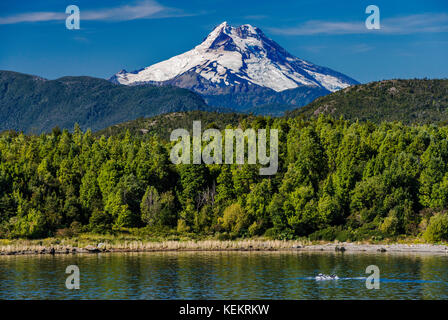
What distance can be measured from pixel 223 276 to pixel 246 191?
5672 cm

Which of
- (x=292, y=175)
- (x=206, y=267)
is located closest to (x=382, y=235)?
(x=292, y=175)

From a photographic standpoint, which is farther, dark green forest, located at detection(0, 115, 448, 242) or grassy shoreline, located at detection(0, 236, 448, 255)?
dark green forest, located at detection(0, 115, 448, 242)

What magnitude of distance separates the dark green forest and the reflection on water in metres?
18.9

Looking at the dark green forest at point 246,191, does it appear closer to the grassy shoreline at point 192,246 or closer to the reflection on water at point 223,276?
the grassy shoreline at point 192,246

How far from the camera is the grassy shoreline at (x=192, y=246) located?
110500mm

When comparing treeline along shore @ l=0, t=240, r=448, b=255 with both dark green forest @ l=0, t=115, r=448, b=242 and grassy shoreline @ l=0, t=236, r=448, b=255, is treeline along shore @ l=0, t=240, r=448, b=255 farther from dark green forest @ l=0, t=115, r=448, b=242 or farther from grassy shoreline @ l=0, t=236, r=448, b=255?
dark green forest @ l=0, t=115, r=448, b=242

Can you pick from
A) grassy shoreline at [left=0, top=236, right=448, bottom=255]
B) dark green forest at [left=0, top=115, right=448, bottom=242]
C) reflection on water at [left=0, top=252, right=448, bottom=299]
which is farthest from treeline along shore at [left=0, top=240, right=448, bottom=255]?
reflection on water at [left=0, top=252, right=448, bottom=299]

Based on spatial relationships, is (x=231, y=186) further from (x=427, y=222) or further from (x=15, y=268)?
(x=15, y=268)

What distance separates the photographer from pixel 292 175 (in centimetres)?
13462

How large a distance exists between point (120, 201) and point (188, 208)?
14.1 m

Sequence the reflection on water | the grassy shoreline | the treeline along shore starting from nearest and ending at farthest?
the reflection on water → the treeline along shore → the grassy shoreline

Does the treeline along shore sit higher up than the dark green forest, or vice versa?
the dark green forest

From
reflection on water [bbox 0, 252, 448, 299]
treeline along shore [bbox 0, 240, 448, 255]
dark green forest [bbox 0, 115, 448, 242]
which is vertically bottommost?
reflection on water [bbox 0, 252, 448, 299]

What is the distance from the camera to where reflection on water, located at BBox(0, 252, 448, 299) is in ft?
230
